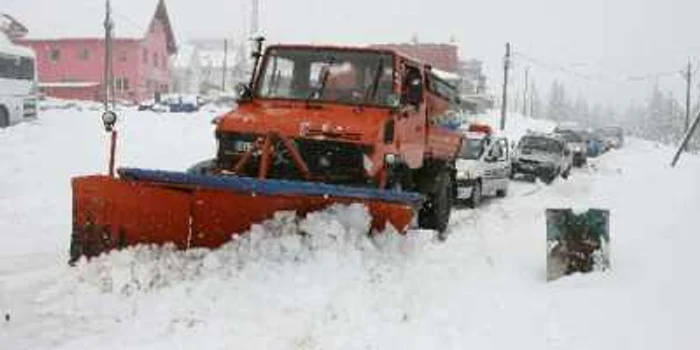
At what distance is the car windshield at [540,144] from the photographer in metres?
27.5

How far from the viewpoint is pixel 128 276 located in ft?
26.0

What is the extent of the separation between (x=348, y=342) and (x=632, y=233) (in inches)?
252

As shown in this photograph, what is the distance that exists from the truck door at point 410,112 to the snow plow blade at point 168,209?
1.69 meters

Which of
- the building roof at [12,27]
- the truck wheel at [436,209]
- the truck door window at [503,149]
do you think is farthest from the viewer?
the building roof at [12,27]

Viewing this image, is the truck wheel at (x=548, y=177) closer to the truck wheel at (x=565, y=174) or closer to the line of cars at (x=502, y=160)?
the line of cars at (x=502, y=160)

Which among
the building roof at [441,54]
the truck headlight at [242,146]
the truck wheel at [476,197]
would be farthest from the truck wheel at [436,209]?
the building roof at [441,54]

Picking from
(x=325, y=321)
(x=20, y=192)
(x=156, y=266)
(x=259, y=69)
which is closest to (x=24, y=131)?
(x=20, y=192)

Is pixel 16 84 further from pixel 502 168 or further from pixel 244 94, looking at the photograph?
pixel 244 94

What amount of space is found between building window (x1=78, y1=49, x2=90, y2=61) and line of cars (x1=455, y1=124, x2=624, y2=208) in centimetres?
3345

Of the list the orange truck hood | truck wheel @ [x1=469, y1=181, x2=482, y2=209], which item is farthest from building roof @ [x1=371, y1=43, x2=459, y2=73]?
the orange truck hood

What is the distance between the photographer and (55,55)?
203 ft

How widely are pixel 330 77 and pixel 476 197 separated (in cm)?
813

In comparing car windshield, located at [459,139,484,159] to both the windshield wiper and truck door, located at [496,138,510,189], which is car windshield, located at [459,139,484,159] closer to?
truck door, located at [496,138,510,189]

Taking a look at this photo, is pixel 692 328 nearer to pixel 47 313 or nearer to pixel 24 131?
pixel 47 313
